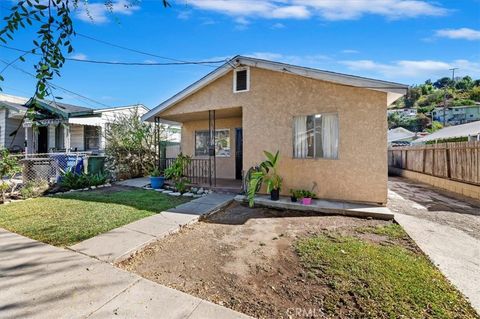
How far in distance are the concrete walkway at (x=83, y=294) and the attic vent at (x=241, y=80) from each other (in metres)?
6.26

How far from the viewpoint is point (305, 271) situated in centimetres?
327

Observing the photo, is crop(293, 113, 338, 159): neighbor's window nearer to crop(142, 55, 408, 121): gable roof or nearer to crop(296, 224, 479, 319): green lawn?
crop(142, 55, 408, 121): gable roof

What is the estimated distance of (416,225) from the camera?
517 centimetres

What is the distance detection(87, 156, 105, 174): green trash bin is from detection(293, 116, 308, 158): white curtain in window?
28.3 ft

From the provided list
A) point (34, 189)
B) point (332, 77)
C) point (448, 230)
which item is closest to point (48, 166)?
point (34, 189)

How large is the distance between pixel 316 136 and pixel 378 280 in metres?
4.56

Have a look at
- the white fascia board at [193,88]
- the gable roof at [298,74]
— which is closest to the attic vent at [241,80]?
the gable roof at [298,74]

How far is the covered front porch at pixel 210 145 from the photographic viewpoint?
10.4 metres

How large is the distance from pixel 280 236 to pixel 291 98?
169 inches

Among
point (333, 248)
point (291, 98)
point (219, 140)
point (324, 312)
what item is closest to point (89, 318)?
point (324, 312)

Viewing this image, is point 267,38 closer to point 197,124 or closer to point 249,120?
point 249,120

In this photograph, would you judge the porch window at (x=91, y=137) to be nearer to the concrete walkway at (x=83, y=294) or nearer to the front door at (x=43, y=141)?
the front door at (x=43, y=141)

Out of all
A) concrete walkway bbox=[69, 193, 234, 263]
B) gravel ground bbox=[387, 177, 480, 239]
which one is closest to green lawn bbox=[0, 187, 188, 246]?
concrete walkway bbox=[69, 193, 234, 263]

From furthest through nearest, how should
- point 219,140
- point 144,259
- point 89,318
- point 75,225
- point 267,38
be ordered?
point 219,140 < point 267,38 < point 75,225 < point 144,259 < point 89,318
